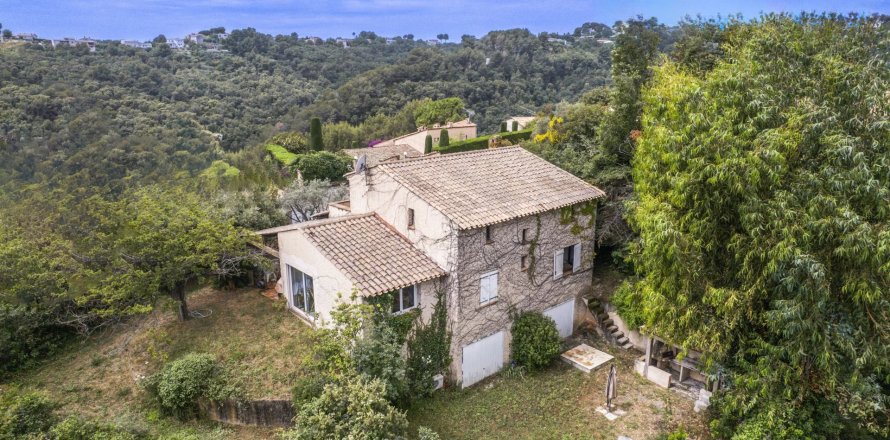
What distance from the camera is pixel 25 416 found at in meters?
14.0

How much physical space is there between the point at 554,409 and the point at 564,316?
5472mm

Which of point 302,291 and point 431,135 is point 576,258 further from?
point 431,135

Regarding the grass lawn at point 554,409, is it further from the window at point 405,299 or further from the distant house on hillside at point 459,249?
the window at point 405,299

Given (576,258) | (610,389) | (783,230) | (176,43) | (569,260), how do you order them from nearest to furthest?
(783,230)
(610,389)
(576,258)
(569,260)
(176,43)

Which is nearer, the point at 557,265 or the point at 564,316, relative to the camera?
the point at 557,265

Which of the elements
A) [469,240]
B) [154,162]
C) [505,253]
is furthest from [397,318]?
[154,162]

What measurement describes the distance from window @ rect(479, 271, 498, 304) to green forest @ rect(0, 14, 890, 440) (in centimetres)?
180

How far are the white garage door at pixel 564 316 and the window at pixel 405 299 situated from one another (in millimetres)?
6728

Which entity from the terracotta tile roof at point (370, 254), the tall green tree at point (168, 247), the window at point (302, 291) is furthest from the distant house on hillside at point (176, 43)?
the terracotta tile roof at point (370, 254)

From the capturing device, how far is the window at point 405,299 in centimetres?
1733

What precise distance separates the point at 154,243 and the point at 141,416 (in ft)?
20.5

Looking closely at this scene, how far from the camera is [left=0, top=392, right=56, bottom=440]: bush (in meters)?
13.5

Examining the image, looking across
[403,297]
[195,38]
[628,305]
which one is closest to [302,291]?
[403,297]

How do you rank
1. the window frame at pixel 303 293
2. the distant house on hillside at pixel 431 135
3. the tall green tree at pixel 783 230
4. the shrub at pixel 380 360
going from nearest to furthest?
the tall green tree at pixel 783 230, the shrub at pixel 380 360, the window frame at pixel 303 293, the distant house on hillside at pixel 431 135
